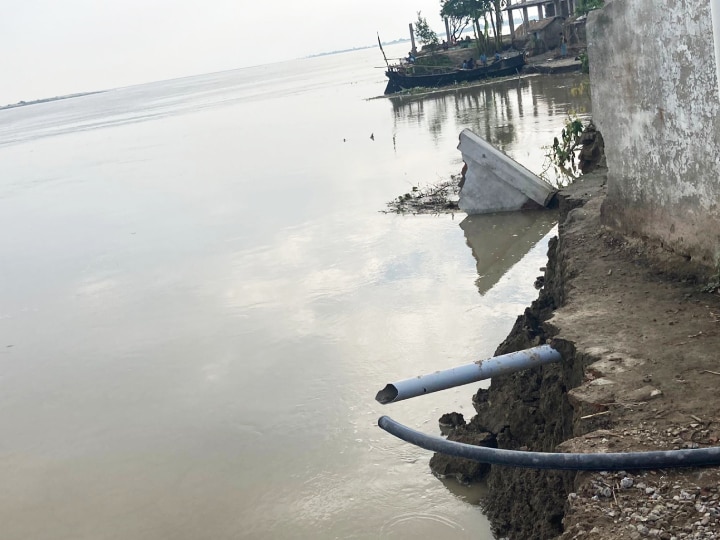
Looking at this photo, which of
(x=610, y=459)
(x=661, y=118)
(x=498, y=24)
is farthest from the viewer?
(x=498, y=24)

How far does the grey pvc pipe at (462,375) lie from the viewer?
3807mm

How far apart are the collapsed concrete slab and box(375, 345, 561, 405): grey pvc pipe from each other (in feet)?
22.9

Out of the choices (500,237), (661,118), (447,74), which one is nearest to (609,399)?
(661,118)

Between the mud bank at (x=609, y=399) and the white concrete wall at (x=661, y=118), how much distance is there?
246 mm

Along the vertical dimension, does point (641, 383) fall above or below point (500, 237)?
above

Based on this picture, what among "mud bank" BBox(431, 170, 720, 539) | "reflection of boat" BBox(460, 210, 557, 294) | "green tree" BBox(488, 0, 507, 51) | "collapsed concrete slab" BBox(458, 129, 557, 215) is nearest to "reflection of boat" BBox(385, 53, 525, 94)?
"green tree" BBox(488, 0, 507, 51)

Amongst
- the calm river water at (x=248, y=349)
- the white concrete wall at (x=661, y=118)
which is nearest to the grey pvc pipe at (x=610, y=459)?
the calm river water at (x=248, y=349)

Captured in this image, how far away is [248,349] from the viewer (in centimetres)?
801

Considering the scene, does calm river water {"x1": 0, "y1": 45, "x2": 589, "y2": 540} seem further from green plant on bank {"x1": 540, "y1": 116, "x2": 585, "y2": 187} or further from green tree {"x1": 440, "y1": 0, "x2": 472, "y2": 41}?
green tree {"x1": 440, "y1": 0, "x2": 472, "y2": 41}

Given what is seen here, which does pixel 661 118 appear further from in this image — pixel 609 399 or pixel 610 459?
pixel 610 459

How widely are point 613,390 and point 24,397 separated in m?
6.19

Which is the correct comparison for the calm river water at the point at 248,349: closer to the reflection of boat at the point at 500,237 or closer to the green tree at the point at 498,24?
the reflection of boat at the point at 500,237

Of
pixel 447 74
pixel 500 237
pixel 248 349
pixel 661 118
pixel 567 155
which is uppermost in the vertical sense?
pixel 661 118

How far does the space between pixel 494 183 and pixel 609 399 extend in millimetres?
7943
